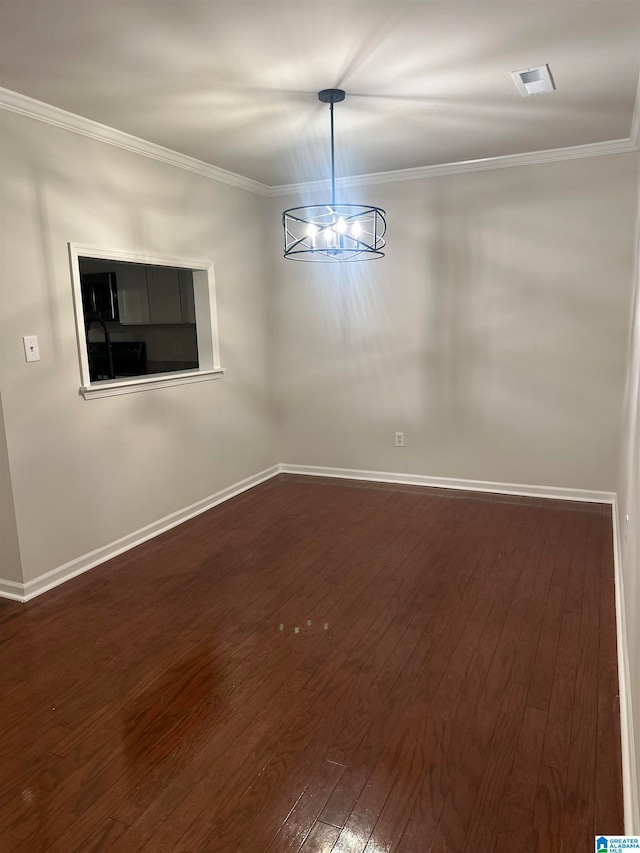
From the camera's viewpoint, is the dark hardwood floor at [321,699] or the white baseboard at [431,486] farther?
the white baseboard at [431,486]

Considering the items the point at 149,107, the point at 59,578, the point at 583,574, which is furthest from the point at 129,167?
the point at 583,574

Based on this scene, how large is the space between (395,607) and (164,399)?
209 cm

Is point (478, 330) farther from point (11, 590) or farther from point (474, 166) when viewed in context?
point (11, 590)

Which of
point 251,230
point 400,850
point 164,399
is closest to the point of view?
point 400,850

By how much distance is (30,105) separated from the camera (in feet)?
9.49

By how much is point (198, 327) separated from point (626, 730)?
12.0ft

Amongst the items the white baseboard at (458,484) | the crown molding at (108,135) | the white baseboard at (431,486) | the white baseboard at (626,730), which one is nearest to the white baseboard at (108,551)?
the white baseboard at (431,486)

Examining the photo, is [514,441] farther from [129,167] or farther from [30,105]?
[30,105]

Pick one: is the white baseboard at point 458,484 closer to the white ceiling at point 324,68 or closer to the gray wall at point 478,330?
the gray wall at point 478,330

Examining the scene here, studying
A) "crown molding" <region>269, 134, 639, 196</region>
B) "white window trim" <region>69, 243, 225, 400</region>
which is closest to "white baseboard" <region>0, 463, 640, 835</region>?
"white window trim" <region>69, 243, 225, 400</region>

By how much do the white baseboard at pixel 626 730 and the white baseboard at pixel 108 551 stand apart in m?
2.79

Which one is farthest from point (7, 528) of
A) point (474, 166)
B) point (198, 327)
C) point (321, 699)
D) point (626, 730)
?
point (474, 166)

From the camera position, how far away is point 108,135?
11.0ft

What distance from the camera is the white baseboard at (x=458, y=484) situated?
4.33 meters
